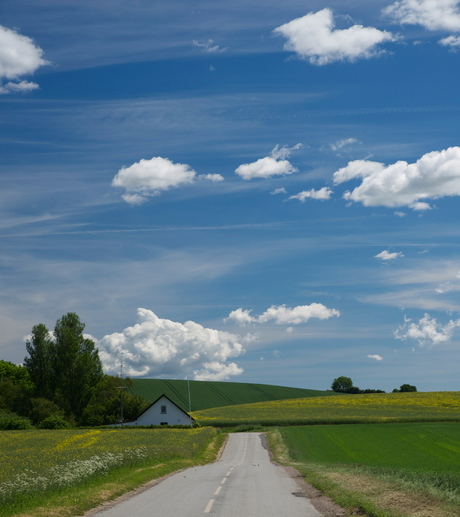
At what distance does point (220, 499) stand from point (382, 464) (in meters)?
26.7

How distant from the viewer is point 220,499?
2052 cm

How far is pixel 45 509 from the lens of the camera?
18.0m

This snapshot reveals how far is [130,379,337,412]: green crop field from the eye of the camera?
511ft

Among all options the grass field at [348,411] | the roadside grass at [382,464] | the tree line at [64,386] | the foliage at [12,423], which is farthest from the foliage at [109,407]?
the roadside grass at [382,464]

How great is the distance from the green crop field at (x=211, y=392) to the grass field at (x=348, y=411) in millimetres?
26097

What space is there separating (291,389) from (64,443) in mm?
142024

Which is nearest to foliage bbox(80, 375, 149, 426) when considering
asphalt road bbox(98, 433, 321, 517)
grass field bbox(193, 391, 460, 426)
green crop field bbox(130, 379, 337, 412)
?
grass field bbox(193, 391, 460, 426)

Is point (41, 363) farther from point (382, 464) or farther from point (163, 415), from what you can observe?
point (382, 464)

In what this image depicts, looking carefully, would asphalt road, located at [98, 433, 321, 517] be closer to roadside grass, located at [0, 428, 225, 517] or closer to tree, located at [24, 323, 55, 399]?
roadside grass, located at [0, 428, 225, 517]

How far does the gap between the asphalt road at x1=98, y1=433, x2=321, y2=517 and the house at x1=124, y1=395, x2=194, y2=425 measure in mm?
77127

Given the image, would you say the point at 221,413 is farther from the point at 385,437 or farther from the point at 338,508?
the point at 338,508

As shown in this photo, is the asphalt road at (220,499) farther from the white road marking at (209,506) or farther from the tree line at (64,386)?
the tree line at (64,386)

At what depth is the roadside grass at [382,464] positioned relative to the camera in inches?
725

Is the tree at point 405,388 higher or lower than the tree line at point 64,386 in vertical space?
lower
